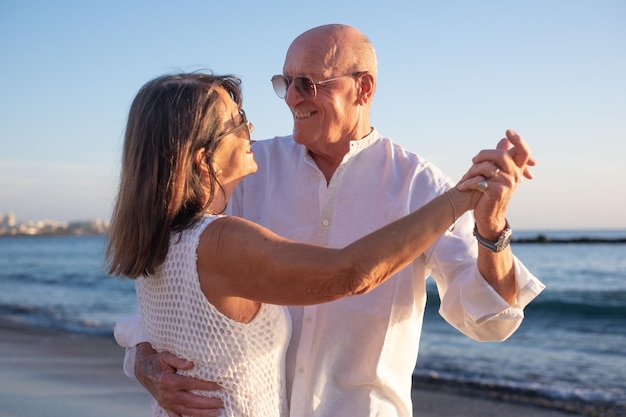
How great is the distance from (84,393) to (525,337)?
829cm

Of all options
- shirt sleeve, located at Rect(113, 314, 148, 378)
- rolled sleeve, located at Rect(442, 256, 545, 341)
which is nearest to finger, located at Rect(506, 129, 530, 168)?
rolled sleeve, located at Rect(442, 256, 545, 341)

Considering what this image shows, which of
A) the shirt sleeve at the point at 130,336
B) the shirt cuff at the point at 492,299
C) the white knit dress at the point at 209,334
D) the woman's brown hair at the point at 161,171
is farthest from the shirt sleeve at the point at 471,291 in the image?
the shirt sleeve at the point at 130,336

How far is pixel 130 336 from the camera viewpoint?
2756 mm

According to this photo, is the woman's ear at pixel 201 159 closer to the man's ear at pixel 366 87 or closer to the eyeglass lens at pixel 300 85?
the eyeglass lens at pixel 300 85

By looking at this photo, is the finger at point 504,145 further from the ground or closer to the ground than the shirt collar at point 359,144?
further from the ground

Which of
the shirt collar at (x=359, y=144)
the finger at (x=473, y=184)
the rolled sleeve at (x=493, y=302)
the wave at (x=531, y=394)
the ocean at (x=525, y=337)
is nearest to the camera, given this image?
the finger at (x=473, y=184)

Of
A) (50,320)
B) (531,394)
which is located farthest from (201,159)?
(50,320)

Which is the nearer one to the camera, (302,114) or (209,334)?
(209,334)

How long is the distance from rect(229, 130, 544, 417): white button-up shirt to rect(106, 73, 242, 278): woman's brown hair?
2.51 feet

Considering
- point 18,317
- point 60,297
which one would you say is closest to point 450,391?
point 18,317

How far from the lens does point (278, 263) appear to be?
6.34 ft

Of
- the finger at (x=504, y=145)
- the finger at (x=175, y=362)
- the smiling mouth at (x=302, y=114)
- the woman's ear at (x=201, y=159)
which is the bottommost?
the finger at (x=175, y=362)

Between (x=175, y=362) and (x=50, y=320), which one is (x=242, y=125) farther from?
(x=50, y=320)

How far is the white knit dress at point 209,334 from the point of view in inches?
81.9
